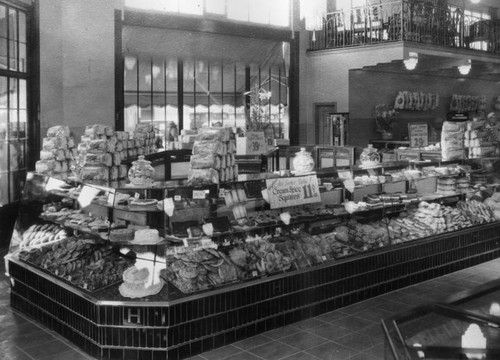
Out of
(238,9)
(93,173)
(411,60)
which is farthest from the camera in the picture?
(238,9)

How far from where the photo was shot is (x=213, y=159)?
20.6ft

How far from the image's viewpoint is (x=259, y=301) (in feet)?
19.8

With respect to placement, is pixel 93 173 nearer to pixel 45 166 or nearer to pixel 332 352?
pixel 45 166

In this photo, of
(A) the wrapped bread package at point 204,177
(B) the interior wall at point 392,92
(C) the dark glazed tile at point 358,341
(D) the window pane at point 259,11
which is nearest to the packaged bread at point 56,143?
(A) the wrapped bread package at point 204,177

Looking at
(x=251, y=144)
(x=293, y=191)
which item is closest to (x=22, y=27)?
(x=251, y=144)

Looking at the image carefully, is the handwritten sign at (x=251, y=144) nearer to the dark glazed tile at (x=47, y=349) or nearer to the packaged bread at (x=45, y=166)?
the packaged bread at (x=45, y=166)

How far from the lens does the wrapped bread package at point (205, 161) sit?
6246mm

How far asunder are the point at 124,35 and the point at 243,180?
8043 millimetres

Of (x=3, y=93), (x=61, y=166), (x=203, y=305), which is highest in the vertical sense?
(x=3, y=93)

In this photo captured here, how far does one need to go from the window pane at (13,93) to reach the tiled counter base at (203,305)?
4.33 m

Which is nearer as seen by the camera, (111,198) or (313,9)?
(111,198)

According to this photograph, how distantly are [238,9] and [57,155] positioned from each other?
838cm

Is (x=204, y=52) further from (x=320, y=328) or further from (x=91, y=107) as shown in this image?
(x=320, y=328)

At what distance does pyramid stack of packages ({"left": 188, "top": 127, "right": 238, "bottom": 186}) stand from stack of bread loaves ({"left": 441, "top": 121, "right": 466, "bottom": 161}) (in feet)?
14.5
